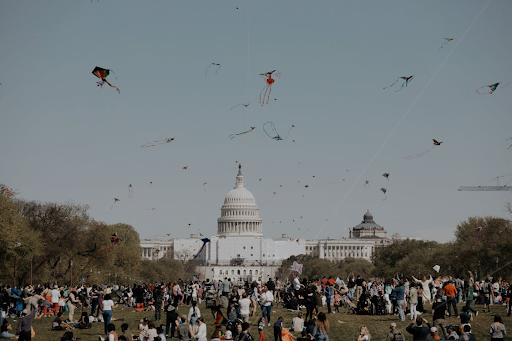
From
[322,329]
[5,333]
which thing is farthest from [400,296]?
[5,333]

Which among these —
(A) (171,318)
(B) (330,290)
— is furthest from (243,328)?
(B) (330,290)

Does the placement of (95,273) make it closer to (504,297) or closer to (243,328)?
(504,297)

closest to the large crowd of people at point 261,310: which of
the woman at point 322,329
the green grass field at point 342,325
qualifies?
the woman at point 322,329

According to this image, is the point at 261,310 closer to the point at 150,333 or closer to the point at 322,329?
the point at 150,333

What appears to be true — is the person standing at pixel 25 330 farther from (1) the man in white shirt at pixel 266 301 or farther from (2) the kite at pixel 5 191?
(2) the kite at pixel 5 191

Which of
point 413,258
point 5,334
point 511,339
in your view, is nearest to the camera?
point 511,339

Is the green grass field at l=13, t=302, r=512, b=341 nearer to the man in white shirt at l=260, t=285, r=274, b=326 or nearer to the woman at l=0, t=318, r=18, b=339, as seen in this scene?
the man in white shirt at l=260, t=285, r=274, b=326

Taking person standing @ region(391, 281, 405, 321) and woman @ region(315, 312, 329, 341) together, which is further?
person standing @ region(391, 281, 405, 321)

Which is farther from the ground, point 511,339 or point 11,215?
point 11,215

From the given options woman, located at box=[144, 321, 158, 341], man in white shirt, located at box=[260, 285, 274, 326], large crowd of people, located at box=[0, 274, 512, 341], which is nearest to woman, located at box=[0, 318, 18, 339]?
large crowd of people, located at box=[0, 274, 512, 341]
